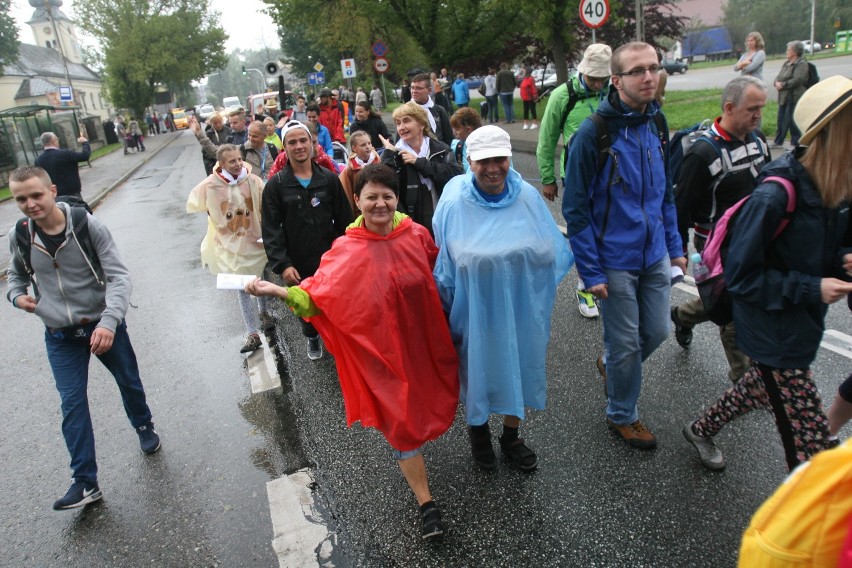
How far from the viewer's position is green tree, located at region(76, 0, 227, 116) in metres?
55.8

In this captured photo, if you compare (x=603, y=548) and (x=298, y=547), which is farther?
(x=298, y=547)

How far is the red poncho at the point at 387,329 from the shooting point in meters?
2.81

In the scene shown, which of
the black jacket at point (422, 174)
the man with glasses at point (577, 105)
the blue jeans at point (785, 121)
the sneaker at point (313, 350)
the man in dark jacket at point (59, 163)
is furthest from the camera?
the blue jeans at point (785, 121)

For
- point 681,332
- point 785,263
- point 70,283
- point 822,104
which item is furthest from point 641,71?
point 70,283

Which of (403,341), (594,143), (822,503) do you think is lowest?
(403,341)

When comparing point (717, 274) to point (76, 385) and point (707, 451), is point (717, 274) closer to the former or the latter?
point (707, 451)

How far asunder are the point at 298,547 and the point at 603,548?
4.70ft

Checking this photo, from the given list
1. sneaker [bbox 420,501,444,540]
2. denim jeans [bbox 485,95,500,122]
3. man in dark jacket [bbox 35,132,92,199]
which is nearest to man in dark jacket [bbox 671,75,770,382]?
sneaker [bbox 420,501,444,540]

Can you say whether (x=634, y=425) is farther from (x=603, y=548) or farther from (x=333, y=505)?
(x=333, y=505)

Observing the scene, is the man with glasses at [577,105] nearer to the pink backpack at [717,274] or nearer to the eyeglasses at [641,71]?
the eyeglasses at [641,71]

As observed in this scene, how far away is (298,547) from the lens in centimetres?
293

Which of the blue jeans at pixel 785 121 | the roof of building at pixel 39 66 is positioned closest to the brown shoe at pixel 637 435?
the blue jeans at pixel 785 121

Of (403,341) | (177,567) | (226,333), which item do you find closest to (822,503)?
(403,341)

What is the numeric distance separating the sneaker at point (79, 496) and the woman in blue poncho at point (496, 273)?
2239 millimetres
